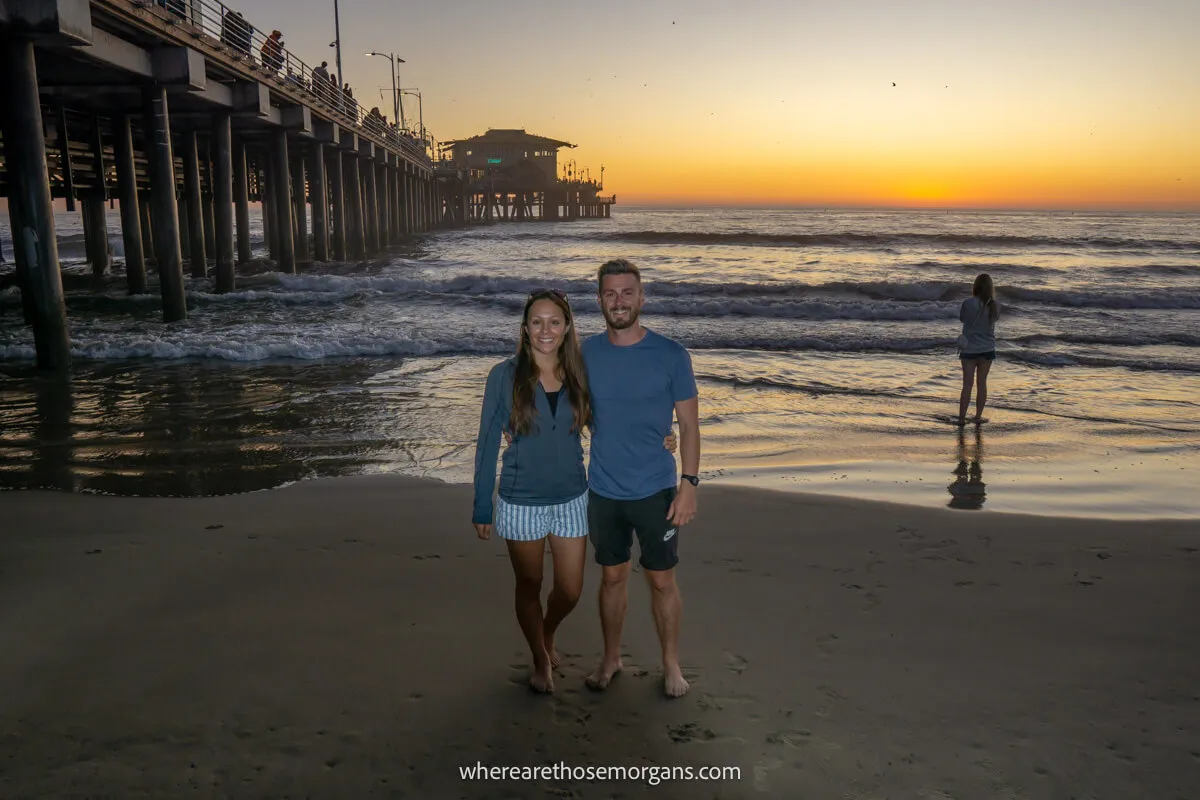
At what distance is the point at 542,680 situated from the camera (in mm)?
3146

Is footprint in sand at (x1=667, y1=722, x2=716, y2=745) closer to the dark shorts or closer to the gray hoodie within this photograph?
the dark shorts

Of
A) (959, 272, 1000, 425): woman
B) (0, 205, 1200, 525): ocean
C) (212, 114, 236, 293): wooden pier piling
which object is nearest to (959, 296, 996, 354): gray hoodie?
(959, 272, 1000, 425): woman

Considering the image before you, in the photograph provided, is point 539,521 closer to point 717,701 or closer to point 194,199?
point 717,701

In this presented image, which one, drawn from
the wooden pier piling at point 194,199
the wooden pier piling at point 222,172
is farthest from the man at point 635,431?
the wooden pier piling at point 194,199

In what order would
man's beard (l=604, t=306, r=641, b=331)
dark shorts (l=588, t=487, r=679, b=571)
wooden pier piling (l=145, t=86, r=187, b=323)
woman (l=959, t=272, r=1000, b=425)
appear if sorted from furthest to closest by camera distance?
wooden pier piling (l=145, t=86, r=187, b=323), woman (l=959, t=272, r=1000, b=425), dark shorts (l=588, t=487, r=679, b=571), man's beard (l=604, t=306, r=641, b=331)

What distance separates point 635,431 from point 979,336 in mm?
6196

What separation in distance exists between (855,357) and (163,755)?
11900mm

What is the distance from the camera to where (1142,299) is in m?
21.6

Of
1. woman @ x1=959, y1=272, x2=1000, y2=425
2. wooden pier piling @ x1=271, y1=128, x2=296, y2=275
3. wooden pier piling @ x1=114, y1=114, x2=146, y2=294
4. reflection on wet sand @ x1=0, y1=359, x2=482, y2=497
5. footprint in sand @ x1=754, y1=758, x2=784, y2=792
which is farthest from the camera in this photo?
wooden pier piling @ x1=271, y1=128, x2=296, y2=275

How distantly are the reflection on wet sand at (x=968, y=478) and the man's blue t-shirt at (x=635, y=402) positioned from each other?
129 inches

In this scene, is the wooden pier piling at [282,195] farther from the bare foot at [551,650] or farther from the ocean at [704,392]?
the bare foot at [551,650]

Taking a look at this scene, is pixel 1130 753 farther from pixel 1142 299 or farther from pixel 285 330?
pixel 1142 299

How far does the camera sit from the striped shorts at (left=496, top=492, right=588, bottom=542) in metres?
2.94

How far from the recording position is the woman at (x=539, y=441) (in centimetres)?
288
